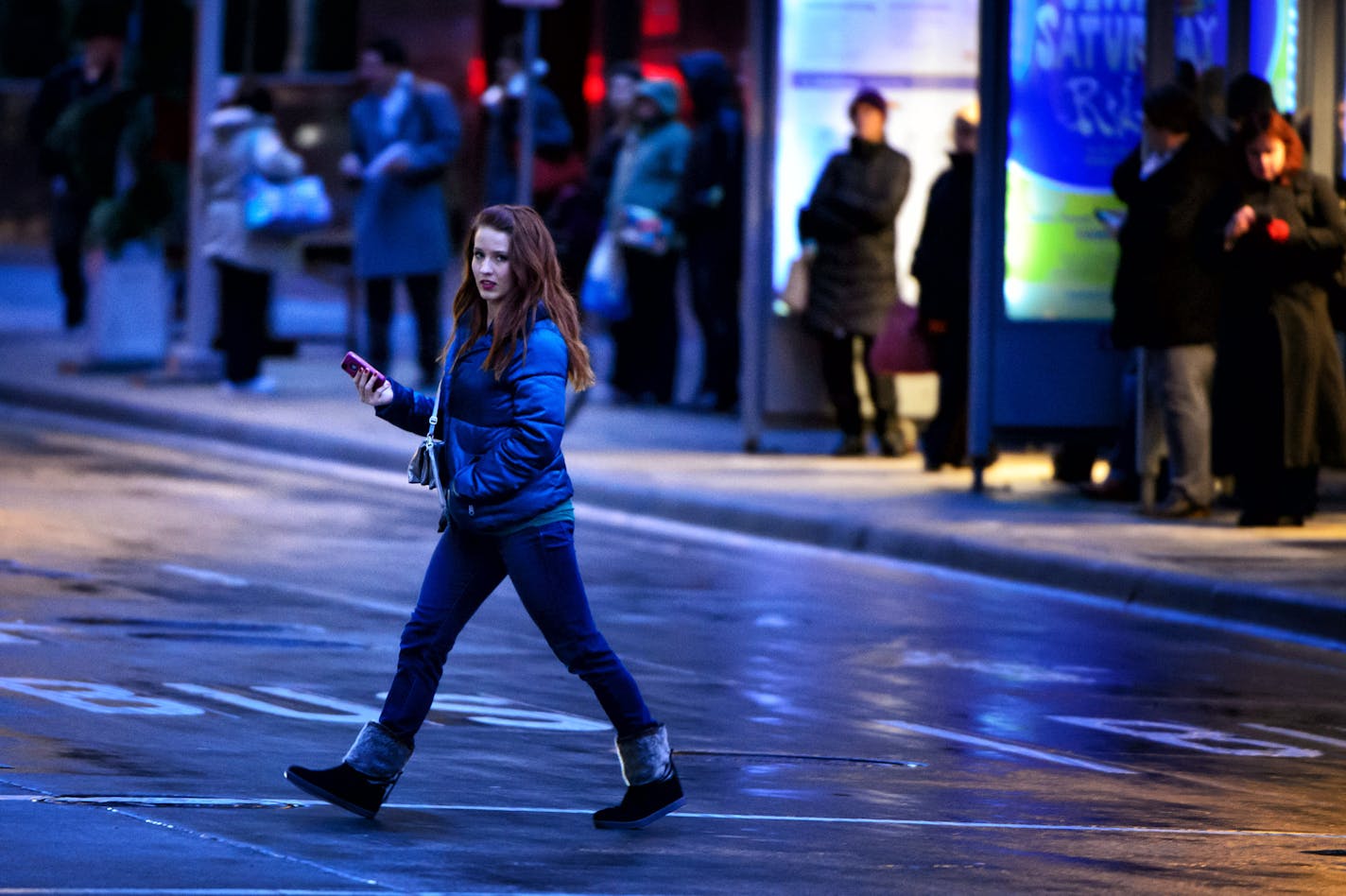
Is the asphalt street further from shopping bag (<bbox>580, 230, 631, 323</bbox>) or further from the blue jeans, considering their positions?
shopping bag (<bbox>580, 230, 631, 323</bbox>)

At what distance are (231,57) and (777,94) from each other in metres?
10.7

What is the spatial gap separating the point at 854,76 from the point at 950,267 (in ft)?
6.37

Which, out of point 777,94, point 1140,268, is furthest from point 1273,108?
point 777,94

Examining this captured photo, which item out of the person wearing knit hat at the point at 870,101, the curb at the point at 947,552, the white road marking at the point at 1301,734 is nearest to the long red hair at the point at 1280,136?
the curb at the point at 947,552

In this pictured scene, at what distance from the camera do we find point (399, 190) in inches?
765

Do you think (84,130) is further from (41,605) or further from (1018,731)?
(1018,731)

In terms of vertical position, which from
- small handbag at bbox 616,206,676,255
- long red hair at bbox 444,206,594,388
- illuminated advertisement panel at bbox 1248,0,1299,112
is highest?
illuminated advertisement panel at bbox 1248,0,1299,112

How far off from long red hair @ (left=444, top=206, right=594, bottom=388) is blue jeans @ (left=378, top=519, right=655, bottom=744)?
41 centimetres

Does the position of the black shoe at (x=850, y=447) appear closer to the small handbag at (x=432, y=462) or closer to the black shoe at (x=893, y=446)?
the black shoe at (x=893, y=446)

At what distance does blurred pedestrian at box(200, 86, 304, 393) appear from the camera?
739 inches

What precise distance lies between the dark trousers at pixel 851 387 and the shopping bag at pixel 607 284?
6.85ft

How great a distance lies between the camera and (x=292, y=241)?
19.1 metres

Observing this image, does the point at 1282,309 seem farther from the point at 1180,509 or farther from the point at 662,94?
the point at 662,94

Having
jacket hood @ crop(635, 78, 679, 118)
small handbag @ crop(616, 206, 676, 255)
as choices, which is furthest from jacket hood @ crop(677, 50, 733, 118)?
small handbag @ crop(616, 206, 676, 255)
